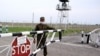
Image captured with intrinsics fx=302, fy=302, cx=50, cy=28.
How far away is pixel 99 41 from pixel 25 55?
1332cm

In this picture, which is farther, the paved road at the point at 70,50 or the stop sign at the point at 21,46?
the paved road at the point at 70,50

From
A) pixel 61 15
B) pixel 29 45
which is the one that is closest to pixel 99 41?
pixel 29 45

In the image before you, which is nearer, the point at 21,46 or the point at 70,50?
the point at 21,46

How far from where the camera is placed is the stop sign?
24.8 feet

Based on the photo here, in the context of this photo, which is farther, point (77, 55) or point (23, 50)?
point (77, 55)

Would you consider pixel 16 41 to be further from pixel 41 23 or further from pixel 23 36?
pixel 41 23

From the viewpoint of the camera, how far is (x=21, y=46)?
7754 mm

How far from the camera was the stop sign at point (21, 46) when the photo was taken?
24.8ft

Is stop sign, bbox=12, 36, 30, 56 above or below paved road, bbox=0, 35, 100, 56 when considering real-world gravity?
above

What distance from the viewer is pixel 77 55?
14867mm

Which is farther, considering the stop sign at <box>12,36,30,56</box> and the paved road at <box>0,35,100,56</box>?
the paved road at <box>0,35,100,56</box>

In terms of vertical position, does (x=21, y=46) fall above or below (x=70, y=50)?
above

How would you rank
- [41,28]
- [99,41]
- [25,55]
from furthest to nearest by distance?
[99,41] → [41,28] → [25,55]

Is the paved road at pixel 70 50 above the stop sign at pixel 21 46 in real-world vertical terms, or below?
below
